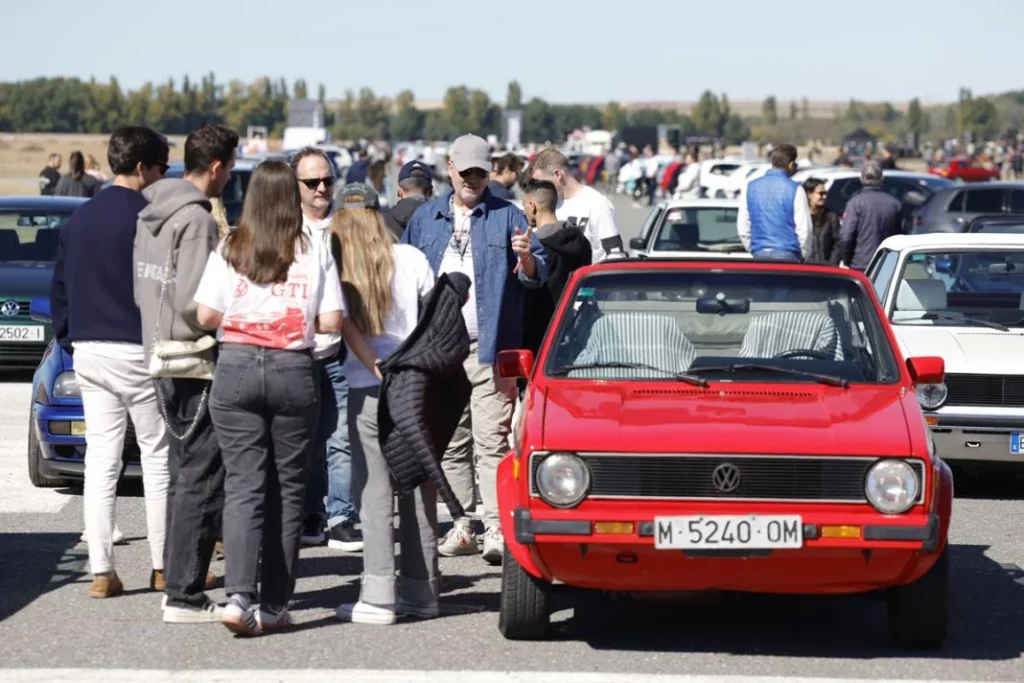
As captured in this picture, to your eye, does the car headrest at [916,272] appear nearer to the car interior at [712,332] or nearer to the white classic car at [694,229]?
the car interior at [712,332]

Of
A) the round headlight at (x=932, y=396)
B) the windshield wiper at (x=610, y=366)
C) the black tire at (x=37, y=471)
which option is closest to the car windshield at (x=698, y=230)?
the round headlight at (x=932, y=396)

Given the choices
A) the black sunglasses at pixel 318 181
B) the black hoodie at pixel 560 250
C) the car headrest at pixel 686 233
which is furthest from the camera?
the car headrest at pixel 686 233

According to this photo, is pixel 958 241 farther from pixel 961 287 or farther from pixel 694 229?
pixel 694 229

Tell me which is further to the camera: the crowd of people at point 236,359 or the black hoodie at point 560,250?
the black hoodie at point 560,250

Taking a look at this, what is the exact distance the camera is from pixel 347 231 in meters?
6.91

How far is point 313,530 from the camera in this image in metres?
8.77

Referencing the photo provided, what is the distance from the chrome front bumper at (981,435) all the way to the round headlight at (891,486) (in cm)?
377

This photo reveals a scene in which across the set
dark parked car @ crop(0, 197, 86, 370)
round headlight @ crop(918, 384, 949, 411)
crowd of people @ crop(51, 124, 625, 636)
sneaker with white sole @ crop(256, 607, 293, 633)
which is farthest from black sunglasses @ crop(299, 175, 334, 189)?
dark parked car @ crop(0, 197, 86, 370)

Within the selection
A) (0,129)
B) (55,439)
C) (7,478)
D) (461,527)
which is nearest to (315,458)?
(461,527)

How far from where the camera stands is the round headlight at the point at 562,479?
616 cm

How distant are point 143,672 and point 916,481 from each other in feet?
9.02

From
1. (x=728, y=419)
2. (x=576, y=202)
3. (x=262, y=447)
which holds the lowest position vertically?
(x=262, y=447)

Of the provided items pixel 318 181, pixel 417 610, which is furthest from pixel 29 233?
pixel 417 610

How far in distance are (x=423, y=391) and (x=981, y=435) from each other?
4.15 metres
